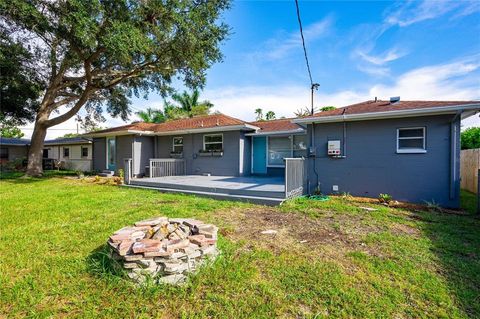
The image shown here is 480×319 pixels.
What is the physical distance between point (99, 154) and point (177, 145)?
6231 mm

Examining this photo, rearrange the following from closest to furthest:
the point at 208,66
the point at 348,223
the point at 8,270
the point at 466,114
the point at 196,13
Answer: the point at 8,270, the point at 348,223, the point at 466,114, the point at 196,13, the point at 208,66

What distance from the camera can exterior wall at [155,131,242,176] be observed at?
11546 millimetres

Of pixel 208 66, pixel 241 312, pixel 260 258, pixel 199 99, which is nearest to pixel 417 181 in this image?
pixel 260 258

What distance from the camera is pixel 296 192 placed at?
7.57 m

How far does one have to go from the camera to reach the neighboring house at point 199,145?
1150cm

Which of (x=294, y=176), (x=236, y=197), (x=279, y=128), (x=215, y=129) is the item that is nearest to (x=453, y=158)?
(x=294, y=176)

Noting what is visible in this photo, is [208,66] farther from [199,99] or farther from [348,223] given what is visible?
[199,99]

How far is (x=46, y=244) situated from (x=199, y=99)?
78.7ft

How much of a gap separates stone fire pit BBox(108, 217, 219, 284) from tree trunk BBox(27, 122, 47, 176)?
48.7ft

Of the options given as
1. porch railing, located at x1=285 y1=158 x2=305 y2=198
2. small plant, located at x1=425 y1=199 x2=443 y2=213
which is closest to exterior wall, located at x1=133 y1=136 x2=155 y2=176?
porch railing, located at x1=285 y1=158 x2=305 y2=198

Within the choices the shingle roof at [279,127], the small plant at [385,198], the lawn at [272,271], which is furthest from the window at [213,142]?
the small plant at [385,198]

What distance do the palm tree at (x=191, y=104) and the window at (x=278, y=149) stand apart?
15592mm

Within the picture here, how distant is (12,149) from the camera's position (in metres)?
25.0

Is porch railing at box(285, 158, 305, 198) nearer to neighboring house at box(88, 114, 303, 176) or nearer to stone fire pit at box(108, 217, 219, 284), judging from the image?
neighboring house at box(88, 114, 303, 176)
